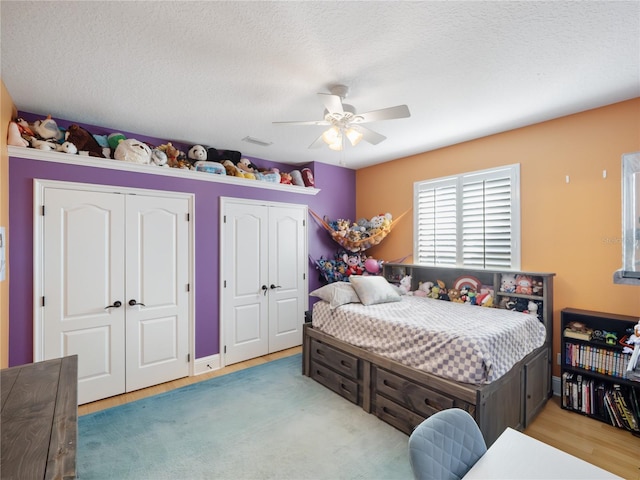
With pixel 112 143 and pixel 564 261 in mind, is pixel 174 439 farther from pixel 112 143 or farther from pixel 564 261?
pixel 564 261

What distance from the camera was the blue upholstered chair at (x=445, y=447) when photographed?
102 cm

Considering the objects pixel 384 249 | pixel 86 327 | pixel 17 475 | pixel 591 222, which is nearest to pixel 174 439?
pixel 86 327

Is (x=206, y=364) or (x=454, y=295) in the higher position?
(x=454, y=295)

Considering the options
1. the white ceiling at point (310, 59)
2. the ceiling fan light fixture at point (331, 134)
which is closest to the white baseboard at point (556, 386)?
the white ceiling at point (310, 59)

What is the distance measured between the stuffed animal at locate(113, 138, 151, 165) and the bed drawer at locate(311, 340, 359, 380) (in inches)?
100

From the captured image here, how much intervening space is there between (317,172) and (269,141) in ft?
3.60

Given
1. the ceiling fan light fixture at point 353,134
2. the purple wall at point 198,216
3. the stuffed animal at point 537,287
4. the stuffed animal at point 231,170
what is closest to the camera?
the ceiling fan light fixture at point 353,134

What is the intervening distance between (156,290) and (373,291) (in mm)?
2280

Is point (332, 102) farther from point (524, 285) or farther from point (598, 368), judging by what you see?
point (598, 368)

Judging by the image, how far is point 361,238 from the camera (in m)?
4.30

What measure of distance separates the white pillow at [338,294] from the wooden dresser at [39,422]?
211 centimetres

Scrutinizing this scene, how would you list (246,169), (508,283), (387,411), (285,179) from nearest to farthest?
(387,411) → (508,283) → (246,169) → (285,179)

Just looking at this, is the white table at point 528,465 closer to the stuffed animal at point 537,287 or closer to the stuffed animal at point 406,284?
the stuffed animal at point 537,287

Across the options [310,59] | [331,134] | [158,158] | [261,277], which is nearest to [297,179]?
[261,277]
